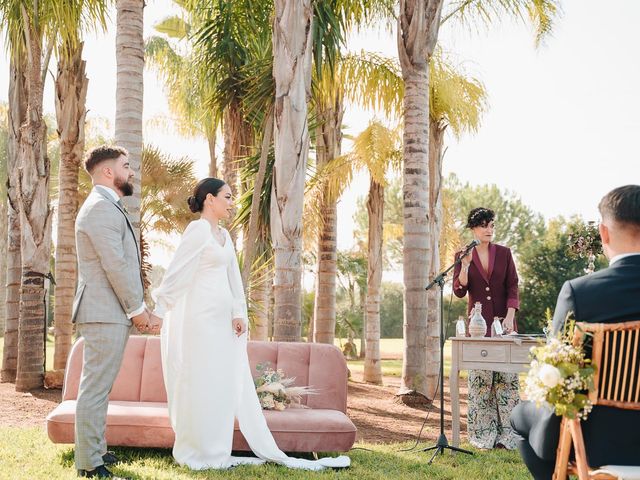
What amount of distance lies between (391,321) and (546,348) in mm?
44370

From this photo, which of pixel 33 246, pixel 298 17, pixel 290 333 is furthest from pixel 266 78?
pixel 33 246

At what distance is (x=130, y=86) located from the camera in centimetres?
890

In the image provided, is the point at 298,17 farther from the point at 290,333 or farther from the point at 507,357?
the point at 507,357

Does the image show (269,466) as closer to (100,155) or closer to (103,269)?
(103,269)

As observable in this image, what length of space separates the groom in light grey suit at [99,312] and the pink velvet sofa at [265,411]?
738 millimetres

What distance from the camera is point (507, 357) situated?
6.74 metres

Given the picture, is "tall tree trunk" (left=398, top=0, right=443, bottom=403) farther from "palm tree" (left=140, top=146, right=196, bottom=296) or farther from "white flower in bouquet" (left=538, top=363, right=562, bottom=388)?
"palm tree" (left=140, top=146, right=196, bottom=296)

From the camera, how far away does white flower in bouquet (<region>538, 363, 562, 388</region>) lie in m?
3.24

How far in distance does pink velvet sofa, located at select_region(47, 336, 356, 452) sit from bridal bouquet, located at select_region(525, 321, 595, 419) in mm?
3084

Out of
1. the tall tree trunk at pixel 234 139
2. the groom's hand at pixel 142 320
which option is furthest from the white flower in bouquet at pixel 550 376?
the tall tree trunk at pixel 234 139

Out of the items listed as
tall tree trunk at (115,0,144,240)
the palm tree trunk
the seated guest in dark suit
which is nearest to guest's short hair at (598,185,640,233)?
the seated guest in dark suit

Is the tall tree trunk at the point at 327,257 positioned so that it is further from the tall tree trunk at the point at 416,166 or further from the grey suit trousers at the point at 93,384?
the grey suit trousers at the point at 93,384

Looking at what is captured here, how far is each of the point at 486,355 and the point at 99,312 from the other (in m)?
3.58

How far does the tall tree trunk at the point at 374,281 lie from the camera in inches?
650
